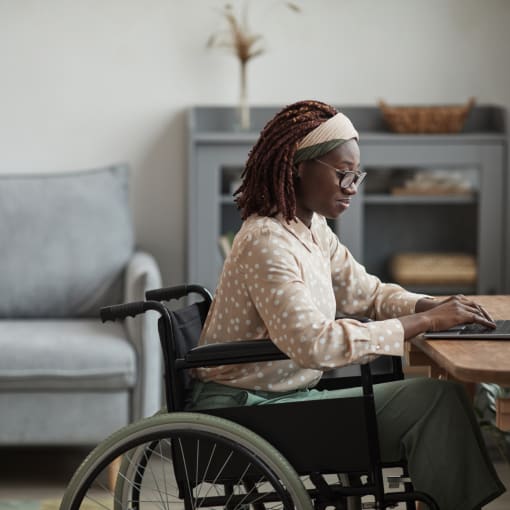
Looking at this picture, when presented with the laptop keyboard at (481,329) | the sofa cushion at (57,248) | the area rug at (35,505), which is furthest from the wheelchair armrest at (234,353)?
the sofa cushion at (57,248)

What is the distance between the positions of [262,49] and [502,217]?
3.53 ft

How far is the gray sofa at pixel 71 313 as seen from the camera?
293 centimetres

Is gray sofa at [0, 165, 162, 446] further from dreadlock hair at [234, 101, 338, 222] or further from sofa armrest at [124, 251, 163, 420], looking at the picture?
dreadlock hair at [234, 101, 338, 222]

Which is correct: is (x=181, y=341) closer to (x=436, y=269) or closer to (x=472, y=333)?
(x=472, y=333)

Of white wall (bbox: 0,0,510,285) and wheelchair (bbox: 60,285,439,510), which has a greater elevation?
white wall (bbox: 0,0,510,285)

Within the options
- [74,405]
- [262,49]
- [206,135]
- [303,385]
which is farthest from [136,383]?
[262,49]

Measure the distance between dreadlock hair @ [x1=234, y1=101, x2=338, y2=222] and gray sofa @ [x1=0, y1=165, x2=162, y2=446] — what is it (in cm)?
119

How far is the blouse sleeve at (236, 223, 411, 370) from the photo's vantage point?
1.66m

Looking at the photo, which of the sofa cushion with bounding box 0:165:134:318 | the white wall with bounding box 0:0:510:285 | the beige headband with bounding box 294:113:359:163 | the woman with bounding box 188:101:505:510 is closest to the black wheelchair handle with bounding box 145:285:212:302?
the woman with bounding box 188:101:505:510

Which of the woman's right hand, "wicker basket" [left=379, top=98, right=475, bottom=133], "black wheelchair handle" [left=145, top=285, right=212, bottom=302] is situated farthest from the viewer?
"wicker basket" [left=379, top=98, right=475, bottom=133]

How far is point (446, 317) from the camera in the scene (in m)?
1.75

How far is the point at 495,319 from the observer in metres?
1.94

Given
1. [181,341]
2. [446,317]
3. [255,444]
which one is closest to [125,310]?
[181,341]

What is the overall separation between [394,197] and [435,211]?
0.59ft
